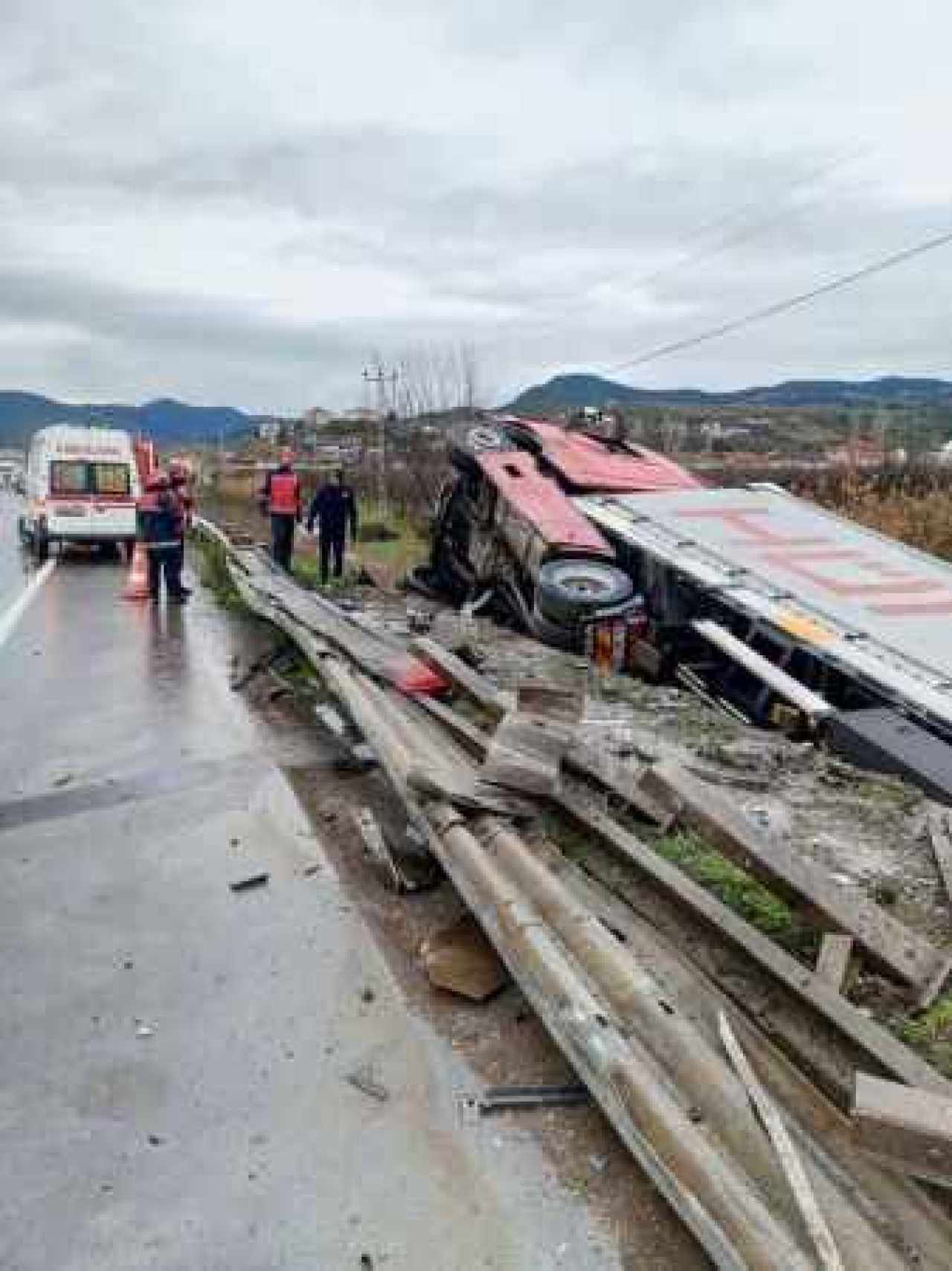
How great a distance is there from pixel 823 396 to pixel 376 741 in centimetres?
3855

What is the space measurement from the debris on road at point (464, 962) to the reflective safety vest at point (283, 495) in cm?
1140

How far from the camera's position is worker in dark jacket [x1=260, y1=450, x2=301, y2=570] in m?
14.9

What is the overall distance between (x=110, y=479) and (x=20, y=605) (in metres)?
6.43

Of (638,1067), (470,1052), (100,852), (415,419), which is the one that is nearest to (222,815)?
(100,852)

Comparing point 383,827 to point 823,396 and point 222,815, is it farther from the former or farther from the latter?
point 823,396

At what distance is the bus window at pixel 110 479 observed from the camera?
19031mm

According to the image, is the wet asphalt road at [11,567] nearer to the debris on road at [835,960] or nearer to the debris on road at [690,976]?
the debris on road at [690,976]

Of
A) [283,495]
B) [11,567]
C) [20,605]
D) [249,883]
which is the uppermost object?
[283,495]

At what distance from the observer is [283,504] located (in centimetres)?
1492

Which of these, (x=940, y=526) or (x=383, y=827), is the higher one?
(x=940, y=526)

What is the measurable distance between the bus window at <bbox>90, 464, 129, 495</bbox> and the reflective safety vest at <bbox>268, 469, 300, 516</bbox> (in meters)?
5.42

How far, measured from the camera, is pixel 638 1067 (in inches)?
110

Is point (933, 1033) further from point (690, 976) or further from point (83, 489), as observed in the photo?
point (83, 489)

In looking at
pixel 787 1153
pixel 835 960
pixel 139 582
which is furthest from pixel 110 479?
pixel 787 1153
